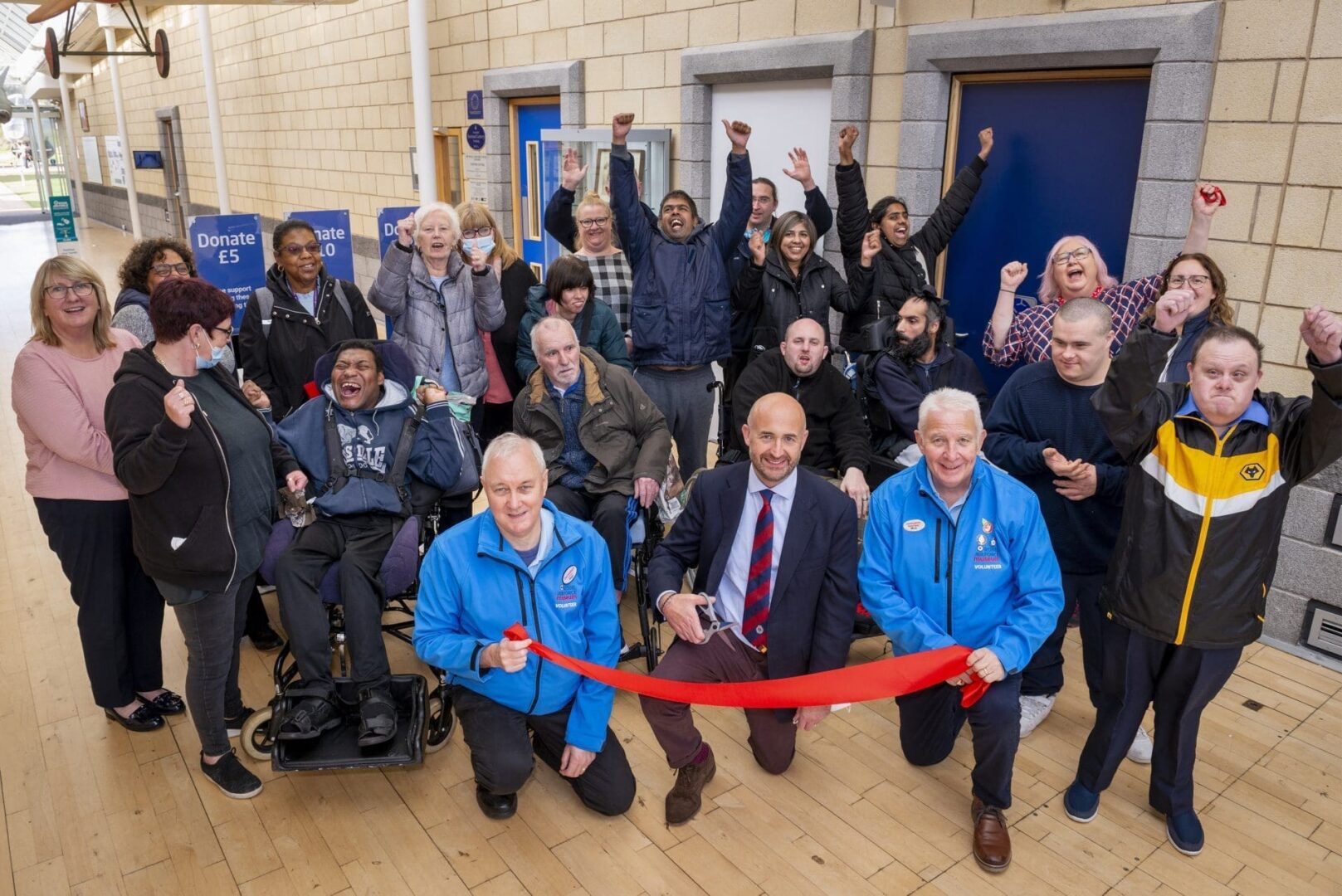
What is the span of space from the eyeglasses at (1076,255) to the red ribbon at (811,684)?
190 centimetres

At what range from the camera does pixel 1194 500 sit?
255cm

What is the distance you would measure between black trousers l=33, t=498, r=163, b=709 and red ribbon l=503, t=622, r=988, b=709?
1.50 m

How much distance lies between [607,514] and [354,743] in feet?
4.07

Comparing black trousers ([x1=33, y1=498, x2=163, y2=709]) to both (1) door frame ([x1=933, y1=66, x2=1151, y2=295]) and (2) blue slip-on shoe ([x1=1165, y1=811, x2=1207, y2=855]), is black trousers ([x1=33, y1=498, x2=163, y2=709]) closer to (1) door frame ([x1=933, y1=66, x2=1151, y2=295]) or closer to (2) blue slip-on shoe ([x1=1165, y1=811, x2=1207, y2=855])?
(2) blue slip-on shoe ([x1=1165, y1=811, x2=1207, y2=855])

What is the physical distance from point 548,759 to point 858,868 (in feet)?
3.39

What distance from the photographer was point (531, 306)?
449 centimetres

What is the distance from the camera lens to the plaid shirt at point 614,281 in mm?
4824

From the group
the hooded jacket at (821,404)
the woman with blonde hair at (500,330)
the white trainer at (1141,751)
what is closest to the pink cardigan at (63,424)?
the woman with blonde hair at (500,330)

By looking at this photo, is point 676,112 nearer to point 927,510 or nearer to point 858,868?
point 927,510

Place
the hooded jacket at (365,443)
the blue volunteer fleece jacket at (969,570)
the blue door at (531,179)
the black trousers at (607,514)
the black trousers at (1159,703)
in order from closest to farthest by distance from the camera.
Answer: the black trousers at (1159,703) → the blue volunteer fleece jacket at (969,570) → the hooded jacket at (365,443) → the black trousers at (607,514) → the blue door at (531,179)

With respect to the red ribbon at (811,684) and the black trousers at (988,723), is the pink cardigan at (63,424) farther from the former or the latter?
the black trousers at (988,723)

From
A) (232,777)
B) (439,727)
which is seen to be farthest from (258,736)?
(439,727)

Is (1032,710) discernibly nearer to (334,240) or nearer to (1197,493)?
(1197,493)

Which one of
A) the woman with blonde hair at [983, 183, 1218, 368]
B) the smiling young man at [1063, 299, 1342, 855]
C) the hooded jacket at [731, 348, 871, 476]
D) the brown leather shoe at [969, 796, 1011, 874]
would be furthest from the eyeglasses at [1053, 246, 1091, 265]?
the brown leather shoe at [969, 796, 1011, 874]
